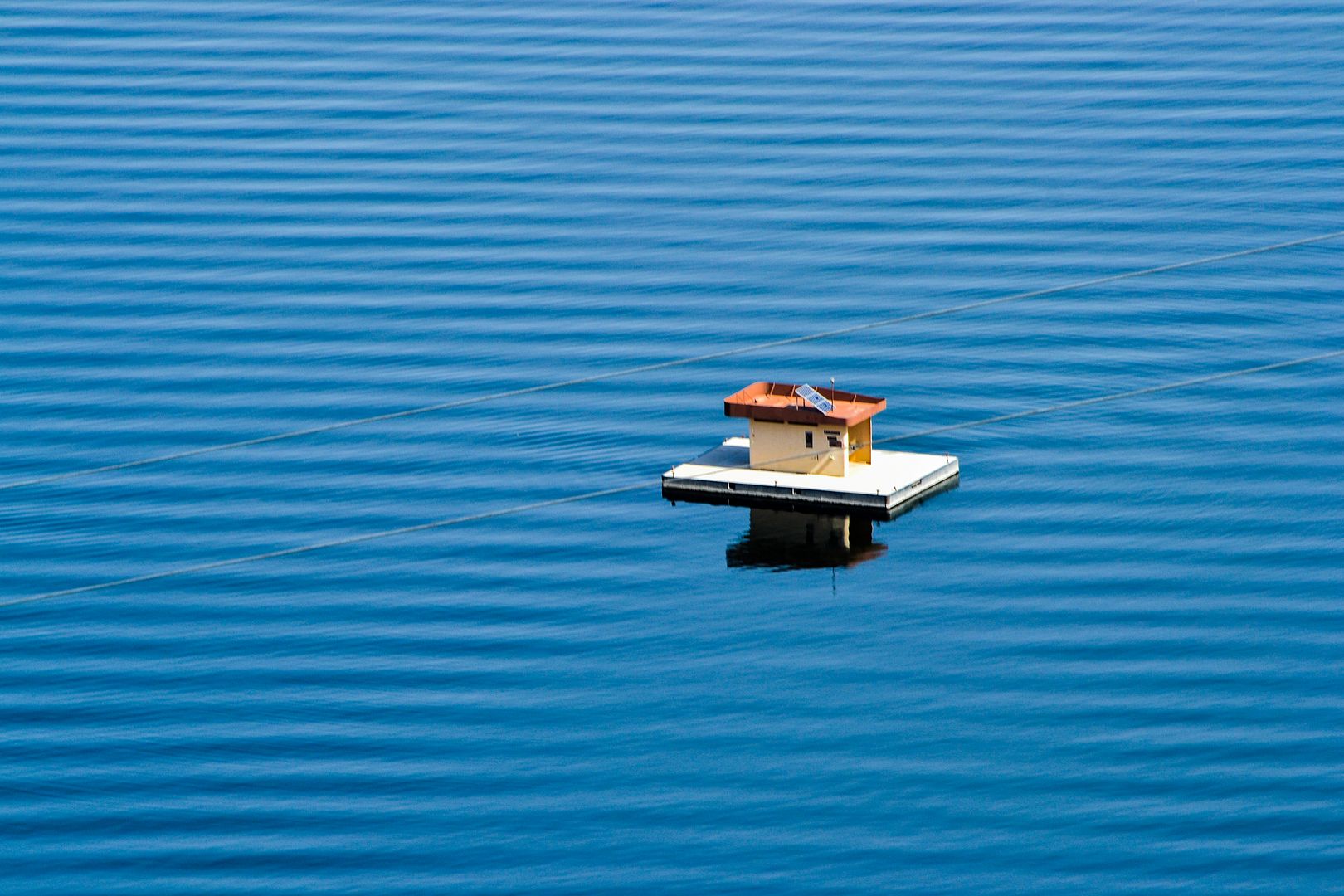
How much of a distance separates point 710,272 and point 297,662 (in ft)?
49.2

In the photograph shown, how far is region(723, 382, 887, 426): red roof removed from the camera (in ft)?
124

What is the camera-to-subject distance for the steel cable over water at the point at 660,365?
3888 centimetres

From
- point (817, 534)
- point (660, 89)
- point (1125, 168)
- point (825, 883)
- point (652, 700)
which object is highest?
point (660, 89)

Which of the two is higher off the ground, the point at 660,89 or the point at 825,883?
the point at 660,89

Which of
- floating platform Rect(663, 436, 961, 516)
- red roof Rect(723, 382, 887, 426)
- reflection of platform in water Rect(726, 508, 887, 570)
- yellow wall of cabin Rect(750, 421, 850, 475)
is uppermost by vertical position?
red roof Rect(723, 382, 887, 426)

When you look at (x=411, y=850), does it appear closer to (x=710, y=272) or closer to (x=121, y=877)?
(x=121, y=877)

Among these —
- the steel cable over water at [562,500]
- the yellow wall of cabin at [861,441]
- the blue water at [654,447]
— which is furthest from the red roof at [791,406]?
the blue water at [654,447]

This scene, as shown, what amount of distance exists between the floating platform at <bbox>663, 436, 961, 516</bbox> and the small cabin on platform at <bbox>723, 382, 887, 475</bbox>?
20 cm

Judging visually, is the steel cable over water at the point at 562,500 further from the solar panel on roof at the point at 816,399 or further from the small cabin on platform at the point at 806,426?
the solar panel on roof at the point at 816,399

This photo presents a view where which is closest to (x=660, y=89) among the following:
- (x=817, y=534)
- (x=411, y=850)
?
(x=817, y=534)

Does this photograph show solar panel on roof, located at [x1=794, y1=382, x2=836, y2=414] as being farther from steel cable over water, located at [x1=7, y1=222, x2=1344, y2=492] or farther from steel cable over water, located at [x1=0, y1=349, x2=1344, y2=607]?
steel cable over water, located at [x1=7, y1=222, x2=1344, y2=492]

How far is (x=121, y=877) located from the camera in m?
28.1

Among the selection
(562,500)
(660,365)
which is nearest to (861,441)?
(660,365)

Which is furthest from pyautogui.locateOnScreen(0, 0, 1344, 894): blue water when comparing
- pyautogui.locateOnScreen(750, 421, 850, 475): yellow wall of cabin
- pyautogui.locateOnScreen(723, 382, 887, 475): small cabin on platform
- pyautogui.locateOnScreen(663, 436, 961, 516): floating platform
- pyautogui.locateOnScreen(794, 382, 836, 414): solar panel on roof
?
pyautogui.locateOnScreen(794, 382, 836, 414): solar panel on roof
